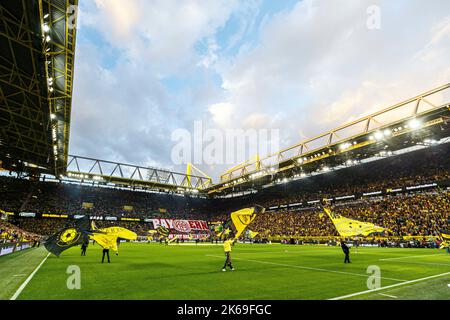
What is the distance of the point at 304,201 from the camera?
2648 inches

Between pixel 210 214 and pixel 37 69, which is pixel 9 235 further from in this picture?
pixel 210 214

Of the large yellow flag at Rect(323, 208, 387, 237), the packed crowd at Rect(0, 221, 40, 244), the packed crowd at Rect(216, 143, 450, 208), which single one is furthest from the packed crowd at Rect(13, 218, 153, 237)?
the large yellow flag at Rect(323, 208, 387, 237)

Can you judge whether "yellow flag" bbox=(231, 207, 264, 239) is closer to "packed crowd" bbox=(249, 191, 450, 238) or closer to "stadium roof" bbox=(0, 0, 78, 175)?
"stadium roof" bbox=(0, 0, 78, 175)

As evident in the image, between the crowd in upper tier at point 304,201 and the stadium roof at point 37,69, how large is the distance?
35977mm

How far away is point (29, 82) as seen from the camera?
83.7 ft

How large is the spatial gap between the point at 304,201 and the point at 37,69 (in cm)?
6162

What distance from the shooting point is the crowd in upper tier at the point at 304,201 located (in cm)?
4422

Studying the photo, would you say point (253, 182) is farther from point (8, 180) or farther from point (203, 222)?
point (8, 180)

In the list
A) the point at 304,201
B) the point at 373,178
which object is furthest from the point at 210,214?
the point at 373,178

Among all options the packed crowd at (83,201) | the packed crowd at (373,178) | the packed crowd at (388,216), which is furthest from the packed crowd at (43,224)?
the packed crowd at (373,178)

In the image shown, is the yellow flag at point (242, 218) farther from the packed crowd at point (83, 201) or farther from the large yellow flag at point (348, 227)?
the packed crowd at point (83, 201)

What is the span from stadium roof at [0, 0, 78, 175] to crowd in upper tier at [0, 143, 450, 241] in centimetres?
3598
